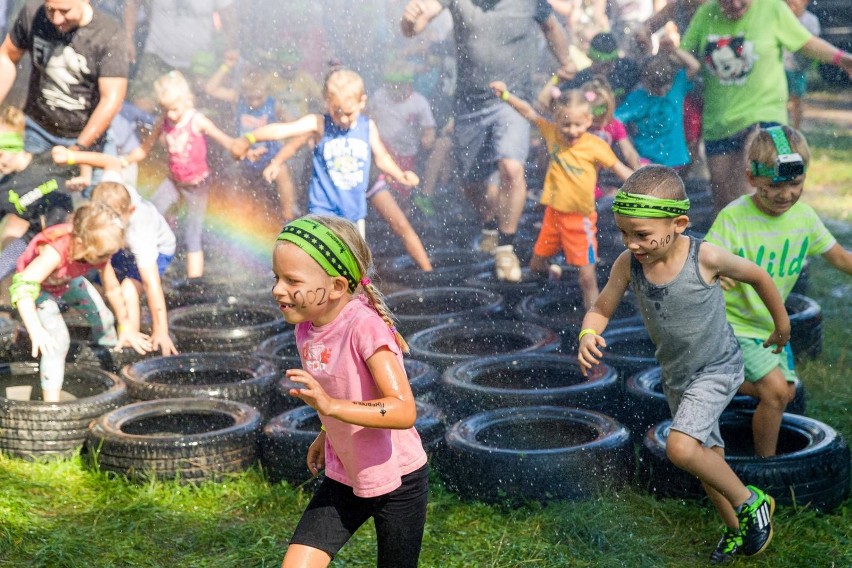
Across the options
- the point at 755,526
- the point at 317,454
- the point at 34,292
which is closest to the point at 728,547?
the point at 755,526

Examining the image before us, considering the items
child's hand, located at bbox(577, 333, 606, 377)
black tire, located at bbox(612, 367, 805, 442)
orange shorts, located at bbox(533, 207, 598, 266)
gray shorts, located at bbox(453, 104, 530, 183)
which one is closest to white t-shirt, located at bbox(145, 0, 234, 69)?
gray shorts, located at bbox(453, 104, 530, 183)

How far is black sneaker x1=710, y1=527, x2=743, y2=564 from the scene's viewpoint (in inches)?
184

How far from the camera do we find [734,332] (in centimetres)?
517

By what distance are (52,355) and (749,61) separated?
544cm

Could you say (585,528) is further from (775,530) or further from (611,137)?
(611,137)

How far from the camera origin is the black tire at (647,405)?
5871 millimetres

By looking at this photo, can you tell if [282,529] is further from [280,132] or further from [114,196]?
[280,132]

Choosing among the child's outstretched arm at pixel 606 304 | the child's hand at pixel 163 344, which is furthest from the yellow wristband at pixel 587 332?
the child's hand at pixel 163 344

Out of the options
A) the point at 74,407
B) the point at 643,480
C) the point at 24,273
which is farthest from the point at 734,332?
the point at 24,273

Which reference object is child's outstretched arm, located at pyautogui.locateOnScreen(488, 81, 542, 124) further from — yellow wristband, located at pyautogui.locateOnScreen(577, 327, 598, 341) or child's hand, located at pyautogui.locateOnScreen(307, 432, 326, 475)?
child's hand, located at pyautogui.locateOnScreen(307, 432, 326, 475)

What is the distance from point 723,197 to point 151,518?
5.29m

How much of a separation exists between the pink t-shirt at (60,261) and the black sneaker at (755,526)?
414cm

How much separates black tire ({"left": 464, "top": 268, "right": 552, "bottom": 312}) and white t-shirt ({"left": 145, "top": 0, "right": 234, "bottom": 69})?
516 cm

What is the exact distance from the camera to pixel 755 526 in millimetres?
4637
